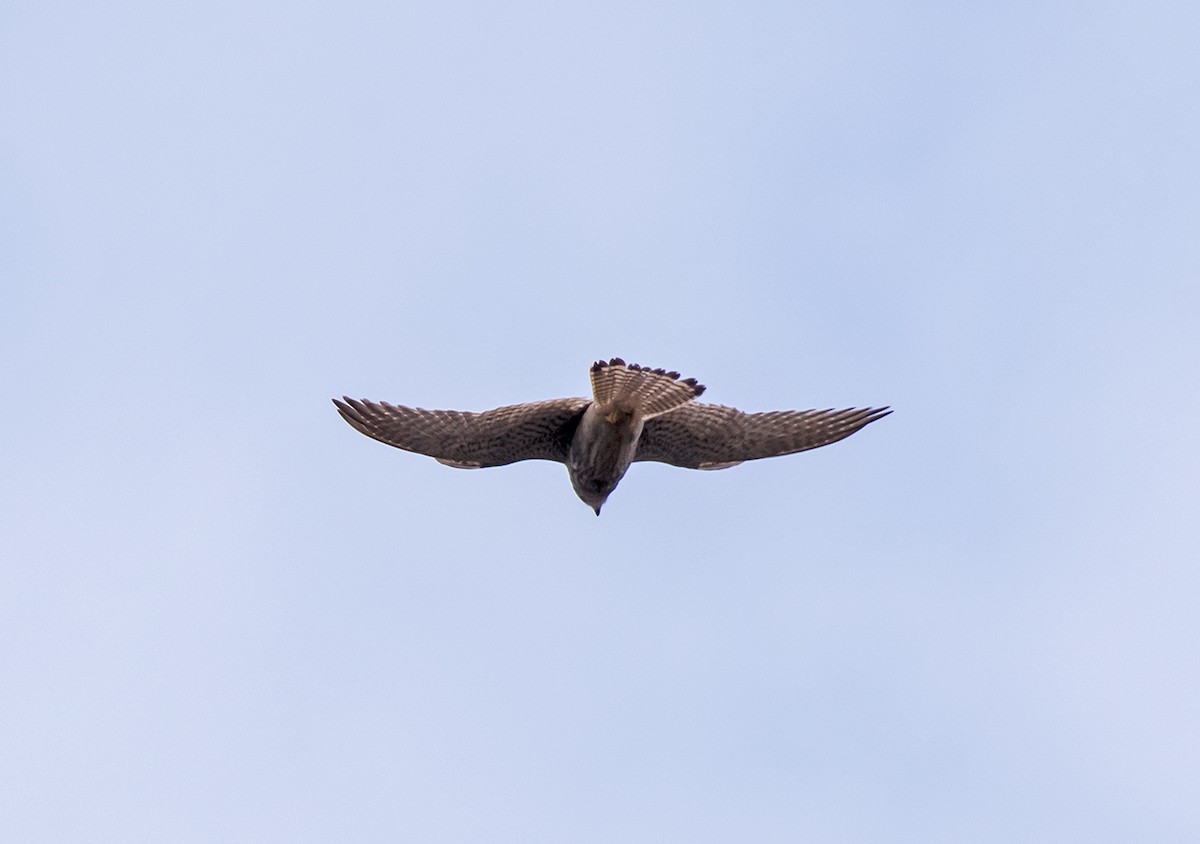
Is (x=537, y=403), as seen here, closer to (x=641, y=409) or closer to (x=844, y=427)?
(x=641, y=409)

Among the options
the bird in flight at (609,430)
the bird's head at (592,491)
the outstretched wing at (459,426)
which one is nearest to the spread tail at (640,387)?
the bird in flight at (609,430)

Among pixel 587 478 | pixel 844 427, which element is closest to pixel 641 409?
pixel 587 478

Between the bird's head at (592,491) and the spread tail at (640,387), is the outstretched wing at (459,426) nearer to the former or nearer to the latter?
the bird's head at (592,491)

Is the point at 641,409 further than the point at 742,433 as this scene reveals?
No

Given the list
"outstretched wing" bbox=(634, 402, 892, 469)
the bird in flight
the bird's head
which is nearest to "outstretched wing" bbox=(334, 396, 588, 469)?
the bird in flight

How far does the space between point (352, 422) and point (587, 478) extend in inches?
84.9

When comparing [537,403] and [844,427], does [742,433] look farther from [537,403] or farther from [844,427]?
[537,403]

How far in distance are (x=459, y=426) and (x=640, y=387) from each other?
199cm

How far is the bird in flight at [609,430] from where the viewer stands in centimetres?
1473

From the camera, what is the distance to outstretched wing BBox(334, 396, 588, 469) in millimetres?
15711

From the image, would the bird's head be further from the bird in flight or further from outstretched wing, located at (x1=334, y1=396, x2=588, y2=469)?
outstretched wing, located at (x1=334, y1=396, x2=588, y2=469)

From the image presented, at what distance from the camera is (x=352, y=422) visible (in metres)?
15.8

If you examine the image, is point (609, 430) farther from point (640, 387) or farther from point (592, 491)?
point (592, 491)

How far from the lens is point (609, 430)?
50.0 feet
